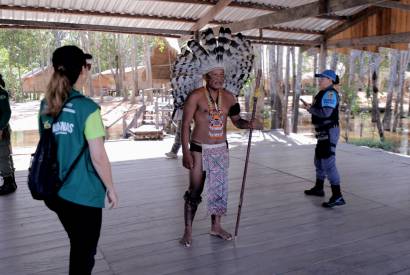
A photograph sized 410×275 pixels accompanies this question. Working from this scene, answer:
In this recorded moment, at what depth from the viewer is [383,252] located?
301 centimetres

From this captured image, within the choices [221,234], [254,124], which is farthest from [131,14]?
[221,234]

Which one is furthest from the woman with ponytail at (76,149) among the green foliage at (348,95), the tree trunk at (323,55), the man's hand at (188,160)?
the green foliage at (348,95)

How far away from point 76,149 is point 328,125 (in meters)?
2.83

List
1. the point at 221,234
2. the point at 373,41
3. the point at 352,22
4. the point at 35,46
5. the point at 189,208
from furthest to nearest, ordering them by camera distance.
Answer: the point at 35,46 → the point at 352,22 → the point at 373,41 → the point at 221,234 → the point at 189,208

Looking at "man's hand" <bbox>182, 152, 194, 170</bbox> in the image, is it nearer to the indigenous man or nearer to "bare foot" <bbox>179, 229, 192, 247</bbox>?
the indigenous man

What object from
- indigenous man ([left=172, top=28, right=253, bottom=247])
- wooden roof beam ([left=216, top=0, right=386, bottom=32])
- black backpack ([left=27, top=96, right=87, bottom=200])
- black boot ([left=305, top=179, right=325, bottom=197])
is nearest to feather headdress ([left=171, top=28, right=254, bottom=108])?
indigenous man ([left=172, top=28, right=253, bottom=247])

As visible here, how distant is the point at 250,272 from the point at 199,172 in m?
0.81

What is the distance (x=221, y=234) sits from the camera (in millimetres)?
3275

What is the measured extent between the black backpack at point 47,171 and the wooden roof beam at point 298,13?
13.7ft

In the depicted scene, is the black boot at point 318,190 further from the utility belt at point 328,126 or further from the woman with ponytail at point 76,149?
the woman with ponytail at point 76,149

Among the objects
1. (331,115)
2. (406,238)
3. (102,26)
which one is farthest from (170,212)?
(102,26)

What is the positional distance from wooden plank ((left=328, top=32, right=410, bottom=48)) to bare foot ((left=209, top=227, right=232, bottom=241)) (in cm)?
535

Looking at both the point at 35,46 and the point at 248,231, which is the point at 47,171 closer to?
the point at 248,231

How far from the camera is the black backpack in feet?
6.03
